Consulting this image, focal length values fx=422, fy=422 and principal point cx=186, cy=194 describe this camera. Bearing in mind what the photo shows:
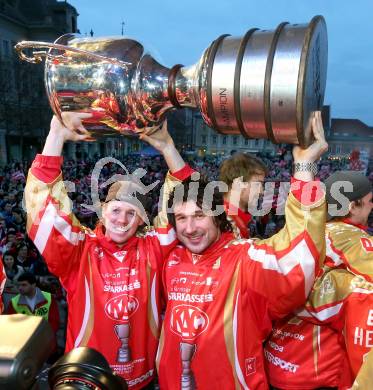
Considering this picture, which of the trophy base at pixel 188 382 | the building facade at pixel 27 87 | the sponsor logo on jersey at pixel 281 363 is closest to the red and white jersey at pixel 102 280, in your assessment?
Result: the trophy base at pixel 188 382

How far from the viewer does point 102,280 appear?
7.96 feet

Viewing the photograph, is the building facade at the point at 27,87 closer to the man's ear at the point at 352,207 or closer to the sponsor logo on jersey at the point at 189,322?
the man's ear at the point at 352,207

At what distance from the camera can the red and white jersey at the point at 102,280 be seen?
2.32 meters

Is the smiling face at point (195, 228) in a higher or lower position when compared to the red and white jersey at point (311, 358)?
higher

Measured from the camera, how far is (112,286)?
7.93ft

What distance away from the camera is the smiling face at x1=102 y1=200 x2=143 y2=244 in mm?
2496

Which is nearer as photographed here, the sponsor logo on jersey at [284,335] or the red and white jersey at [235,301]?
the red and white jersey at [235,301]

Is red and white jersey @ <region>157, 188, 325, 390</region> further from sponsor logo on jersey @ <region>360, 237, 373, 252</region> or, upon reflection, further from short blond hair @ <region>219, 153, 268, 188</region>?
short blond hair @ <region>219, 153, 268, 188</region>

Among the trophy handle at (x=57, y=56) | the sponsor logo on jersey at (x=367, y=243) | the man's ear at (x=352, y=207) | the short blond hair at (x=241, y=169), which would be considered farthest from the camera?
the short blond hair at (x=241, y=169)

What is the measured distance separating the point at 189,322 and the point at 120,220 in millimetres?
739

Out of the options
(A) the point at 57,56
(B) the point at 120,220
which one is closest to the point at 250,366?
A: (B) the point at 120,220

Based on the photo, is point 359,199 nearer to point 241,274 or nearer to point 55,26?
point 241,274

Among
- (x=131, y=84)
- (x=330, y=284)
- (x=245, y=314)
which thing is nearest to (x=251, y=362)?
(x=245, y=314)

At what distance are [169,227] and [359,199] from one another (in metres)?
1.20
